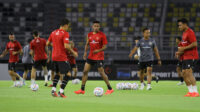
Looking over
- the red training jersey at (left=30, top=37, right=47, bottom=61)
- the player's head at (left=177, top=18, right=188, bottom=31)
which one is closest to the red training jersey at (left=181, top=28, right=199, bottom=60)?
the player's head at (left=177, top=18, right=188, bottom=31)

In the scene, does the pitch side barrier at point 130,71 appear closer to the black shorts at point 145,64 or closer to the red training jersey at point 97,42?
the black shorts at point 145,64

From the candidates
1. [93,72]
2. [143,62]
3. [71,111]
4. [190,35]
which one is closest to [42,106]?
[71,111]

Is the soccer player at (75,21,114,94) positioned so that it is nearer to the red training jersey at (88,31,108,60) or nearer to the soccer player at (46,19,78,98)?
the red training jersey at (88,31,108,60)

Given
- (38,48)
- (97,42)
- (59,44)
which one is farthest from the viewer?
(38,48)

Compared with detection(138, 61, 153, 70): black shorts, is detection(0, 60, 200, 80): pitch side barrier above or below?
below

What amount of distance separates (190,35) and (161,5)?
24148 mm

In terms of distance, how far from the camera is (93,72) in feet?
86.1

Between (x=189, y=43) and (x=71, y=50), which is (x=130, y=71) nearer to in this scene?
(x=189, y=43)

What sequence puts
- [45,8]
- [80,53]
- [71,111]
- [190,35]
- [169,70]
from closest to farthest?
[71,111] < [190,35] < [169,70] < [80,53] < [45,8]

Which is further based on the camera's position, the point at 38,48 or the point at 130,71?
the point at 130,71

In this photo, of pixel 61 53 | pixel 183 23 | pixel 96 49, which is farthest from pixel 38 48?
pixel 183 23

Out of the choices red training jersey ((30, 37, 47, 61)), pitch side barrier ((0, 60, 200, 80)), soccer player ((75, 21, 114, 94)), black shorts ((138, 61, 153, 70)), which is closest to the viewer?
soccer player ((75, 21, 114, 94))

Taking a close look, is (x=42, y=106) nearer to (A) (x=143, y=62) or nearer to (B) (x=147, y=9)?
(A) (x=143, y=62)

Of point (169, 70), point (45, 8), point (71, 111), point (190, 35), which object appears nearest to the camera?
point (71, 111)
